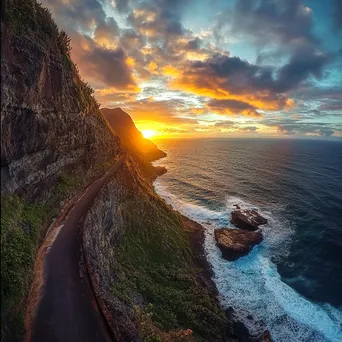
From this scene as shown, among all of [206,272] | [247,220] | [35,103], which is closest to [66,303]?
[35,103]

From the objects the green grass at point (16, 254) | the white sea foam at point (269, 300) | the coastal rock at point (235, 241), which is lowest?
the white sea foam at point (269, 300)

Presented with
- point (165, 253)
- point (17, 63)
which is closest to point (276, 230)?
point (165, 253)

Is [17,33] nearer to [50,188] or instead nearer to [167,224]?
[50,188]

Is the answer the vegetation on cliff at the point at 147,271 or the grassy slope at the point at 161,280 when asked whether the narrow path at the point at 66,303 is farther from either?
the grassy slope at the point at 161,280

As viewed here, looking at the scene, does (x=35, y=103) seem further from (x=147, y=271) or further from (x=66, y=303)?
(x=147, y=271)

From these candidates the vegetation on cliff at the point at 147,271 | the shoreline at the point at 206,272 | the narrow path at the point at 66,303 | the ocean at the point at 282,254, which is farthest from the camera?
the ocean at the point at 282,254

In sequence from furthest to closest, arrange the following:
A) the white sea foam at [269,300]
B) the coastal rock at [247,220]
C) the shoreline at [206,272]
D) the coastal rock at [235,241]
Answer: the coastal rock at [247,220] → the coastal rock at [235,241] → the white sea foam at [269,300] → the shoreline at [206,272]

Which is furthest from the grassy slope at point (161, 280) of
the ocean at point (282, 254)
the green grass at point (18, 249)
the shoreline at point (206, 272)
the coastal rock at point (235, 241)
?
the green grass at point (18, 249)
